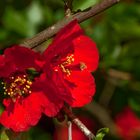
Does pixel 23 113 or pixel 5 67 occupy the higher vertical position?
pixel 5 67

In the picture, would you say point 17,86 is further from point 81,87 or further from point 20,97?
point 81,87

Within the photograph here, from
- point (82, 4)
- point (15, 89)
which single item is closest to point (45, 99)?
point (15, 89)

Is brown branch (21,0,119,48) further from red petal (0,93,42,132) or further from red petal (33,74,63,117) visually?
red petal (0,93,42,132)

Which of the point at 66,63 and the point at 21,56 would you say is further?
the point at 66,63

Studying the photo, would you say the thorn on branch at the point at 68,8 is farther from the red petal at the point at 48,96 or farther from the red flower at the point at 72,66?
the red petal at the point at 48,96

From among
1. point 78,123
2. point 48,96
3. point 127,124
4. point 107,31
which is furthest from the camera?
point 127,124

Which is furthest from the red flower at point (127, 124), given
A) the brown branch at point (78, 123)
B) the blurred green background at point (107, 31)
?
A: the brown branch at point (78, 123)

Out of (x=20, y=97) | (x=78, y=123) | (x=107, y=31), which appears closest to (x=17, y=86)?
(x=20, y=97)

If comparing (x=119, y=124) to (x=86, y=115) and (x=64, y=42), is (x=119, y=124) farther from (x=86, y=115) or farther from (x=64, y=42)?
(x=64, y=42)
